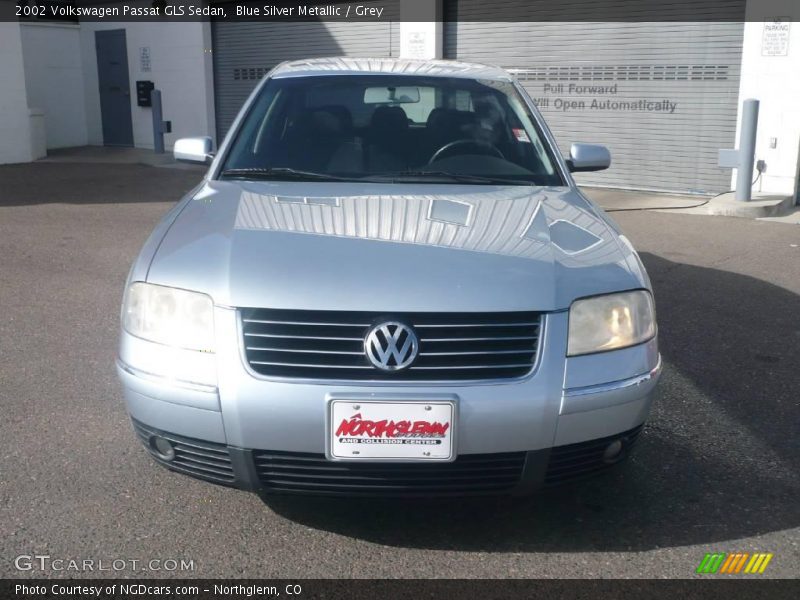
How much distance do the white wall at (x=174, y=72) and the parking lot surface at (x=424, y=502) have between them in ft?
36.9

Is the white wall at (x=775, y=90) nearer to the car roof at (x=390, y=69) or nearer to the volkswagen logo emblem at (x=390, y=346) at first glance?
the car roof at (x=390, y=69)

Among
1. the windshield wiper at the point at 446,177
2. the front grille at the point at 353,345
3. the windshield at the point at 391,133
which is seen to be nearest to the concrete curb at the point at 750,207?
the windshield at the point at 391,133

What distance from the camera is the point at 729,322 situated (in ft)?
18.2

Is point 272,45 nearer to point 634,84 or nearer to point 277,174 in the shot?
point 634,84

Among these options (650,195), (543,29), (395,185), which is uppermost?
(543,29)

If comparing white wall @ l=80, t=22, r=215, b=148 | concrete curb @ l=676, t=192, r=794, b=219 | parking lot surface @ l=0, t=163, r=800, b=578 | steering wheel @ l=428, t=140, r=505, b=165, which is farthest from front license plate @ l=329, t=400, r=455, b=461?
white wall @ l=80, t=22, r=215, b=148

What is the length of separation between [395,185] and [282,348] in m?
1.27

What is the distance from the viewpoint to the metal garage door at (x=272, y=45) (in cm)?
1430

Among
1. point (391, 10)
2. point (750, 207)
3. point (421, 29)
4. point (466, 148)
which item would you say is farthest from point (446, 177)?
point (391, 10)

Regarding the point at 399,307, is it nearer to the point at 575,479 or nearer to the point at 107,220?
the point at 575,479

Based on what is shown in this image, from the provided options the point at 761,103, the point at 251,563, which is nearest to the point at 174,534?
the point at 251,563

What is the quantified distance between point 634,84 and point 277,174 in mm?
8914

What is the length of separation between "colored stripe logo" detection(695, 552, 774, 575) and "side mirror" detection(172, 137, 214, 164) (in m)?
3.02

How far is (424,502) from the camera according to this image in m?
3.12
